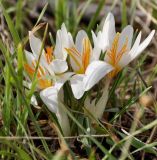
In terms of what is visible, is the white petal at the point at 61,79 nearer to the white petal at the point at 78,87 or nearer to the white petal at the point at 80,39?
the white petal at the point at 78,87

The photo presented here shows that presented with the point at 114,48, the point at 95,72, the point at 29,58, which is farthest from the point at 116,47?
the point at 29,58

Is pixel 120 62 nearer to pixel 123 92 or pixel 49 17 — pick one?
pixel 123 92

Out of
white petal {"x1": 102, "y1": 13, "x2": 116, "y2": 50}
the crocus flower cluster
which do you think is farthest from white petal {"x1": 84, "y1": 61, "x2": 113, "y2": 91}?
white petal {"x1": 102, "y1": 13, "x2": 116, "y2": 50}

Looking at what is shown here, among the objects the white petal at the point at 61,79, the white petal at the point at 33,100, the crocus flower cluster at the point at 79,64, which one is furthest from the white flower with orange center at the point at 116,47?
the white petal at the point at 33,100

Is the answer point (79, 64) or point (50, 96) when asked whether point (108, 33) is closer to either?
point (79, 64)

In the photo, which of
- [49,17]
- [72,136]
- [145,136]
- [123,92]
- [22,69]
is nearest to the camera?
[22,69]

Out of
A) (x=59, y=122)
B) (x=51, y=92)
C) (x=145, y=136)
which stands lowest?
(x=145, y=136)

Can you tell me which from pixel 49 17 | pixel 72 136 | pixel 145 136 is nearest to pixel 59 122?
pixel 72 136
